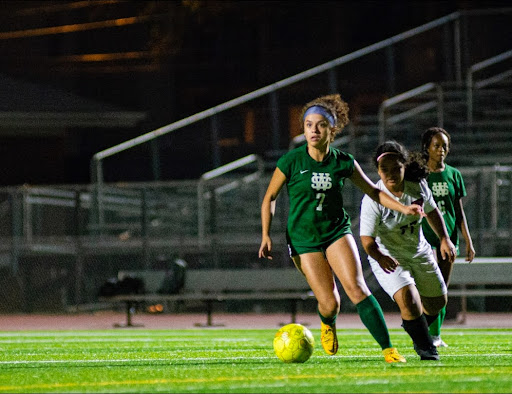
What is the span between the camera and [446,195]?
38.2 ft

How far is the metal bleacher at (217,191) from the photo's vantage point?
70.7 feet

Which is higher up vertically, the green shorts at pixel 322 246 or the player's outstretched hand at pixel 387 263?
the green shorts at pixel 322 246

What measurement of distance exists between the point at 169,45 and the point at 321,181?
2629 centimetres

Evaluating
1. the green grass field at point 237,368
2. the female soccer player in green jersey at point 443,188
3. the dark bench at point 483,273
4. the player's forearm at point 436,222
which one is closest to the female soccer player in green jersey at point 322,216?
the green grass field at point 237,368

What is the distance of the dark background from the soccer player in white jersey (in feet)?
72.7

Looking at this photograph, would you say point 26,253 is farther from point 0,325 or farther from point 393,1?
point 393,1

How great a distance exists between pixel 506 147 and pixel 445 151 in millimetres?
10855

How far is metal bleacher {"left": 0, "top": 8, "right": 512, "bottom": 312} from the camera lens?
21562 mm

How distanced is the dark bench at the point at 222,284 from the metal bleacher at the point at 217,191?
1182mm

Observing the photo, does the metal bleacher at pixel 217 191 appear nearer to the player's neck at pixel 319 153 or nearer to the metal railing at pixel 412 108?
the metal railing at pixel 412 108

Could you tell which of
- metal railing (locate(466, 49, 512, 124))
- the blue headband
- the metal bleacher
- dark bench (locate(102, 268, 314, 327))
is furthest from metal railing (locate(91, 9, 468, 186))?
the blue headband

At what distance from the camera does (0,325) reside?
19.0m

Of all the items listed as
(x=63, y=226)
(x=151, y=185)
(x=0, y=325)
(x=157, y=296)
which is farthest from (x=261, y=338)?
(x=63, y=226)

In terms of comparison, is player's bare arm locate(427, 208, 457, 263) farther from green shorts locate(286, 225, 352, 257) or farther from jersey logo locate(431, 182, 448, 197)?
jersey logo locate(431, 182, 448, 197)
